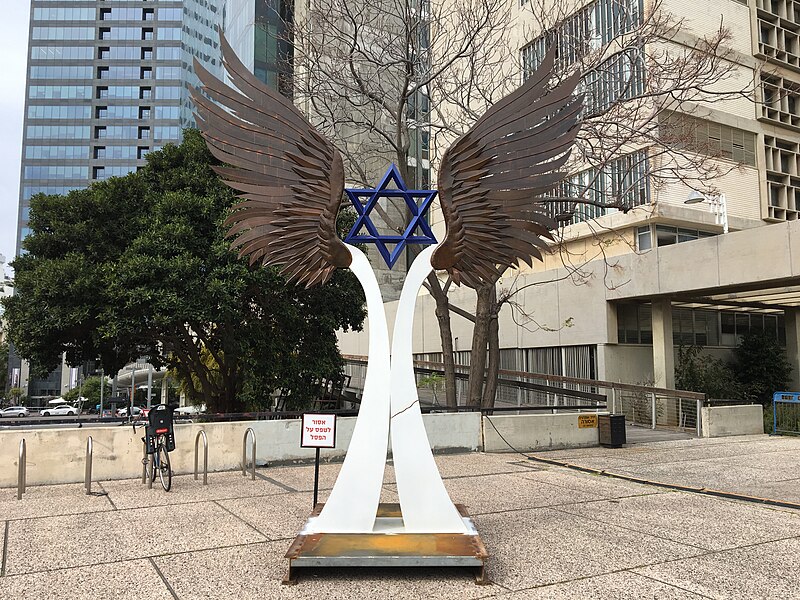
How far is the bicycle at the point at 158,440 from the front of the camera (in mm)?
10633

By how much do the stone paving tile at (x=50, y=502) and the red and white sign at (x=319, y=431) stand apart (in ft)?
10.8

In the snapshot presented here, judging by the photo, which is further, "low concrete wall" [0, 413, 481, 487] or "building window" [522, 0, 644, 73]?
"building window" [522, 0, 644, 73]

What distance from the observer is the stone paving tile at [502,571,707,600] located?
214 inches

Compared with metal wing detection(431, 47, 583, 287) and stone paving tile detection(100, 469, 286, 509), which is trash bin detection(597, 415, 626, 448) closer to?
stone paving tile detection(100, 469, 286, 509)

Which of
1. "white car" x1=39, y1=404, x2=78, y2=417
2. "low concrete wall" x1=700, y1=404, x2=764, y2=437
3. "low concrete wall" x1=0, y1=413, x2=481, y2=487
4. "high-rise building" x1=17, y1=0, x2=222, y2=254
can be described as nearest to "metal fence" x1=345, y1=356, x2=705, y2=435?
"low concrete wall" x1=700, y1=404, x2=764, y2=437

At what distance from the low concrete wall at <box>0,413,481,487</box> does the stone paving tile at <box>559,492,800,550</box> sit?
568 centimetres

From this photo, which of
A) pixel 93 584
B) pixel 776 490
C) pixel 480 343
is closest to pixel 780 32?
pixel 480 343

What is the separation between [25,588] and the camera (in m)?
5.70

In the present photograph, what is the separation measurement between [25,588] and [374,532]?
3.21 m

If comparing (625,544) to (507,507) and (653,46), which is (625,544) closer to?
(507,507)

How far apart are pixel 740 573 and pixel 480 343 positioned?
11.0 m

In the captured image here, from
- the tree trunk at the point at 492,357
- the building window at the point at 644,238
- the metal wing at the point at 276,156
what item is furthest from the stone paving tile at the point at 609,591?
the building window at the point at 644,238

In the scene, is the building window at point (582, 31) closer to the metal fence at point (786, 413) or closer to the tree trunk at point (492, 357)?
the tree trunk at point (492, 357)

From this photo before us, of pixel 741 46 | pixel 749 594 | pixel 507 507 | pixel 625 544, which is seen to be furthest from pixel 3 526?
pixel 741 46
